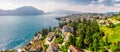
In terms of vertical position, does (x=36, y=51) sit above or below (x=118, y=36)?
below

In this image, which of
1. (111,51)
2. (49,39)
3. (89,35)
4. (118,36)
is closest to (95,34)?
(89,35)

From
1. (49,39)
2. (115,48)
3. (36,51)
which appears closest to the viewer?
(115,48)

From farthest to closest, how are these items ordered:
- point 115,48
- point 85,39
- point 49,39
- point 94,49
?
point 49,39
point 85,39
point 94,49
point 115,48

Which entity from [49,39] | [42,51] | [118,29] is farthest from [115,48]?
[49,39]

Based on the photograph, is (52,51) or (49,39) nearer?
(52,51)

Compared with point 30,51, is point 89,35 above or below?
above

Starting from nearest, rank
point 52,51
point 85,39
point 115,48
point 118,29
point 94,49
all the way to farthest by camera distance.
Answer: point 115,48 → point 94,49 → point 52,51 → point 85,39 → point 118,29

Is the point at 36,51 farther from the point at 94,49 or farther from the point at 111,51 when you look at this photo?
the point at 111,51

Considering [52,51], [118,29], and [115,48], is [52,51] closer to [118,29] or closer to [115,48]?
[115,48]

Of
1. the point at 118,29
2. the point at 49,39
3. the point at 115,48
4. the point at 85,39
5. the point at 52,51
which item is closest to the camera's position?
the point at 115,48
